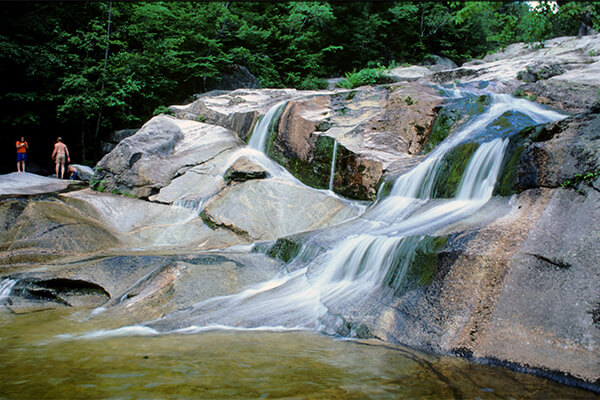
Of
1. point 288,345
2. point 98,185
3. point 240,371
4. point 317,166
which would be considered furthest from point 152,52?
point 240,371

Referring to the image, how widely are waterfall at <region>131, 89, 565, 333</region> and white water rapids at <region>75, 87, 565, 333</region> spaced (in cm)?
1

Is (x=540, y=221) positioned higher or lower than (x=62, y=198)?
higher

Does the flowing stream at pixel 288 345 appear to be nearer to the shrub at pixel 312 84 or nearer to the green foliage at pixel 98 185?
the green foliage at pixel 98 185

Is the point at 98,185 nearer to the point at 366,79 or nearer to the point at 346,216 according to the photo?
the point at 346,216

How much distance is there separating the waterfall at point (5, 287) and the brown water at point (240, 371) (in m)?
1.97

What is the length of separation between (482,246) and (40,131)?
21.2m

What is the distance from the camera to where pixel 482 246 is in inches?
168

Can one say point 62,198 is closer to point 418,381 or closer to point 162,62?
point 418,381

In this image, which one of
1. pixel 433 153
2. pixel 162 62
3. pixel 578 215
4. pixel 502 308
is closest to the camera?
pixel 502 308

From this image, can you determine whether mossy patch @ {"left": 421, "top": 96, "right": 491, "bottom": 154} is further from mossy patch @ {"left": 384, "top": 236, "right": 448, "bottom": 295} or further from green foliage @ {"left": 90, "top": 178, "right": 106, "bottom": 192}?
green foliage @ {"left": 90, "top": 178, "right": 106, "bottom": 192}

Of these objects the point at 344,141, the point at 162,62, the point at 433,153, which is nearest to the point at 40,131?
the point at 162,62

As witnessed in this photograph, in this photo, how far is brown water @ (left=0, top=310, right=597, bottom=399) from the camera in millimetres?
2850

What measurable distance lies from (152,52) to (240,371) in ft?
60.8

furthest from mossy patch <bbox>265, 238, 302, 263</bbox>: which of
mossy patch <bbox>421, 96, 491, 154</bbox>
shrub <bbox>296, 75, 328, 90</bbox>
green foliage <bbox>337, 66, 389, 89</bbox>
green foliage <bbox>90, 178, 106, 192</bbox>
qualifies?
shrub <bbox>296, 75, 328, 90</bbox>
